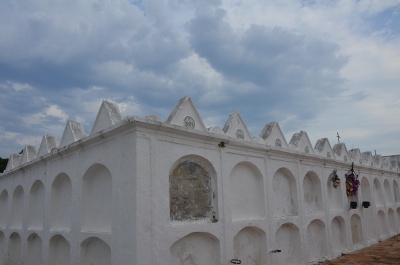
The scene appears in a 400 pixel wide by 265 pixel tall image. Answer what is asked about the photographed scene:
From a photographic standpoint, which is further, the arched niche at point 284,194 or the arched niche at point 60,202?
the arched niche at point 284,194

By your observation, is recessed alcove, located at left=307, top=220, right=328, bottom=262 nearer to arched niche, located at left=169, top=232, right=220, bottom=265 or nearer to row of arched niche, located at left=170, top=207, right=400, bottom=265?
row of arched niche, located at left=170, top=207, right=400, bottom=265

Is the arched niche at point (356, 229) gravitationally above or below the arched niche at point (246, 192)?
below

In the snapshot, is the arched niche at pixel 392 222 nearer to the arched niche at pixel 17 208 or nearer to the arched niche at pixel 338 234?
the arched niche at pixel 338 234

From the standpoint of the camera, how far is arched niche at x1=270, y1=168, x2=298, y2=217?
9758mm

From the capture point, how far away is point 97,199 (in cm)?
742

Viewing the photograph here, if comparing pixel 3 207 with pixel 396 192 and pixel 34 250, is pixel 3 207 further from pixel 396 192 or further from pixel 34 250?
pixel 396 192

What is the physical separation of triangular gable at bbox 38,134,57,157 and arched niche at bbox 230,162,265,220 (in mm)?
5422

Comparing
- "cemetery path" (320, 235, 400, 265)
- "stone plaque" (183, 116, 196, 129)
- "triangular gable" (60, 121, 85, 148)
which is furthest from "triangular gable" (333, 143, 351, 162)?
"triangular gable" (60, 121, 85, 148)

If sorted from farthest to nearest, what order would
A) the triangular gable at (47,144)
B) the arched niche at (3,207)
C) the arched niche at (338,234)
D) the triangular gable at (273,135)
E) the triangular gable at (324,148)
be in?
1. the triangular gable at (324,148)
2. the arched niche at (338,234)
3. the arched niche at (3,207)
4. the triangular gable at (273,135)
5. the triangular gable at (47,144)

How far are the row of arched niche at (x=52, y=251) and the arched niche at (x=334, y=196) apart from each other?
29.6 ft

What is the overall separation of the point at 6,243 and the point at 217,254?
818 cm

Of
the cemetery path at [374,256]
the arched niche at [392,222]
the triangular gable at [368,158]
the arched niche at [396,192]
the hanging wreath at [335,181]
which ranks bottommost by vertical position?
the cemetery path at [374,256]

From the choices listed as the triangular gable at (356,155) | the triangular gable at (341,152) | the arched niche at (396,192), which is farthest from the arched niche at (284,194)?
the arched niche at (396,192)

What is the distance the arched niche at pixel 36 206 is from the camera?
31.9 ft
